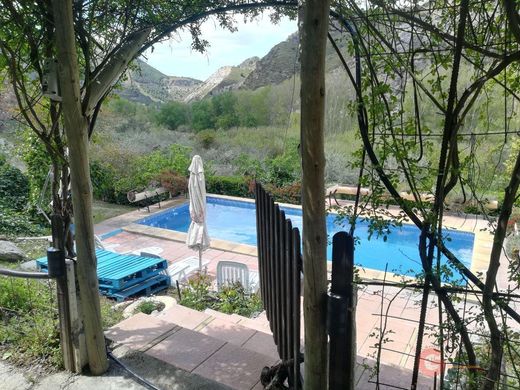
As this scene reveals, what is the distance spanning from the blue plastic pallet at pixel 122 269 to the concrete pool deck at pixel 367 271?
1203mm

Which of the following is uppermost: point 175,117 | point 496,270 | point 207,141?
point 175,117

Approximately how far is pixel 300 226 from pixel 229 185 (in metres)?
4.08

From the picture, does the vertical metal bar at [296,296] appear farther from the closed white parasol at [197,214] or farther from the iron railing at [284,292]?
the closed white parasol at [197,214]

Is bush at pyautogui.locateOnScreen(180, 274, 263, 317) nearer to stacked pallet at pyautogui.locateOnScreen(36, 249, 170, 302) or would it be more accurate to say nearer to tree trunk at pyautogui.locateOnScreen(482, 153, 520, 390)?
Result: stacked pallet at pyautogui.locateOnScreen(36, 249, 170, 302)

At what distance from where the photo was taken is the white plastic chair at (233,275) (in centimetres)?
601

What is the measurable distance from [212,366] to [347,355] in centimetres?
126

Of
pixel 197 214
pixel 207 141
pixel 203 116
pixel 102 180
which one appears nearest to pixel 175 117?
pixel 203 116

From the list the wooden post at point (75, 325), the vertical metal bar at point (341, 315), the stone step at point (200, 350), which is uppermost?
the vertical metal bar at point (341, 315)

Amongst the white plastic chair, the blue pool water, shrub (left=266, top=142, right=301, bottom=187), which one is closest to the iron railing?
the white plastic chair

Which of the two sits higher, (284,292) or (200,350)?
(284,292)

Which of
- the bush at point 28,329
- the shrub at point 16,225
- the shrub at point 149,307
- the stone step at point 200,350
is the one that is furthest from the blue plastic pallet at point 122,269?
the shrub at point 16,225

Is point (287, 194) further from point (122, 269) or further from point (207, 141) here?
point (207, 141)

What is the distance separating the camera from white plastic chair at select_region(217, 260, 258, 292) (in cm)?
601

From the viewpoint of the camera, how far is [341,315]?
4.89ft
